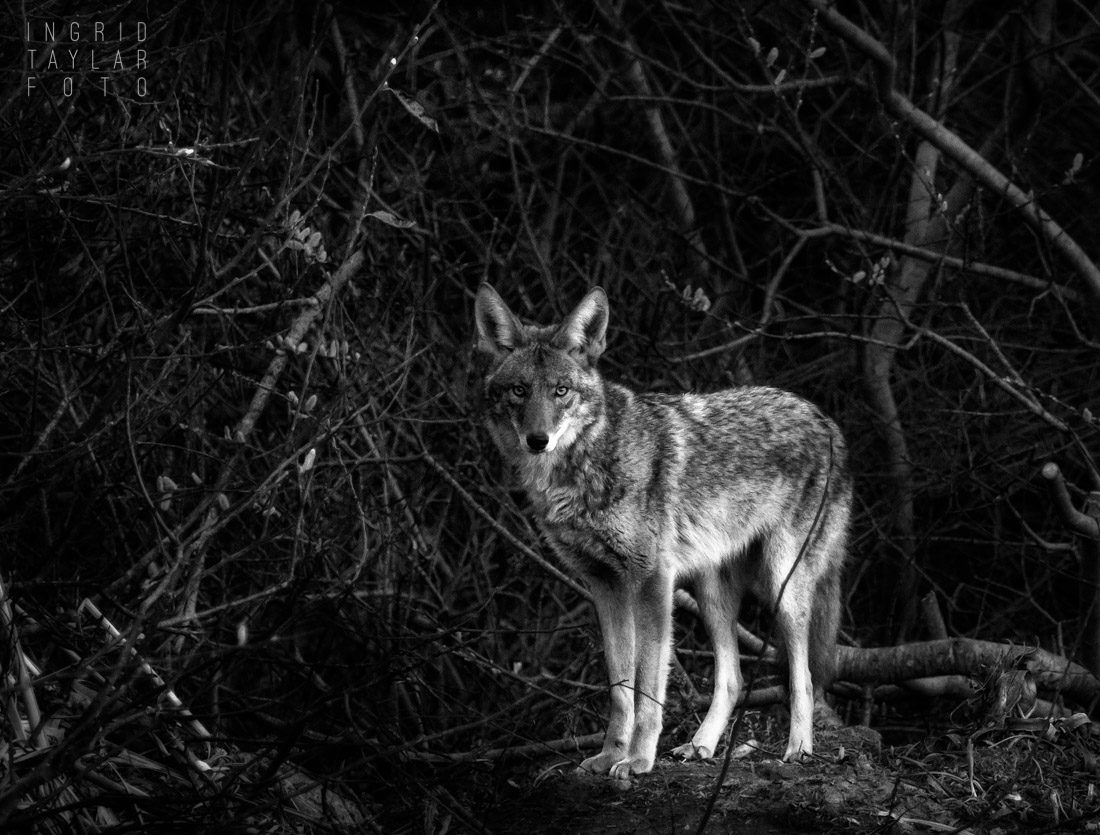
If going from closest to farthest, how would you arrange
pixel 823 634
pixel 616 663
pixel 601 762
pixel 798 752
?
pixel 601 762 < pixel 798 752 < pixel 616 663 < pixel 823 634

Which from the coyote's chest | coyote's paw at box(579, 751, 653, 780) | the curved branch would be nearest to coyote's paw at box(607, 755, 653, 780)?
coyote's paw at box(579, 751, 653, 780)

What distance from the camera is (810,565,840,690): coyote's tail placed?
6641 millimetres

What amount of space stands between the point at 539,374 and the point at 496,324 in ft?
1.52

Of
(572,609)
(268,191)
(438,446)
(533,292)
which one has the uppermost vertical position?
(268,191)

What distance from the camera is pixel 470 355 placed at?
8.34 meters

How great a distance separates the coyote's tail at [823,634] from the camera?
6641mm

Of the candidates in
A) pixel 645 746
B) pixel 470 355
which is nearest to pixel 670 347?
pixel 470 355

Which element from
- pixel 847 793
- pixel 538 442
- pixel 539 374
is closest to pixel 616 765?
pixel 847 793

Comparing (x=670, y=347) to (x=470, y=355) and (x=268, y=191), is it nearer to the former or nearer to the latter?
(x=470, y=355)

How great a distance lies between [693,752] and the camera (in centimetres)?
615

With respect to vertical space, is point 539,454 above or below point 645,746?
above

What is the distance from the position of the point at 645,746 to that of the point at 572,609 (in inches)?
134

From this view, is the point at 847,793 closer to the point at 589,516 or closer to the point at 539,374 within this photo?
the point at 589,516

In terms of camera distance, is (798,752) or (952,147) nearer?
(798,752)
